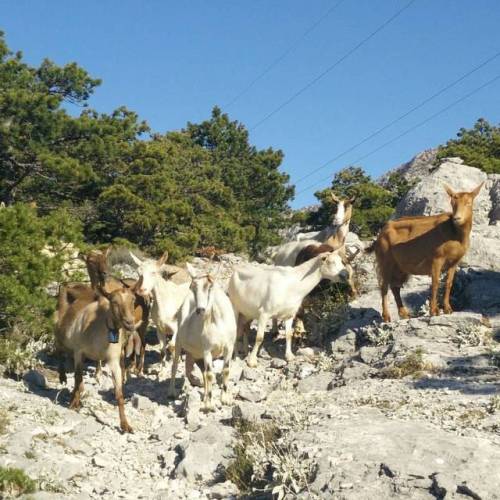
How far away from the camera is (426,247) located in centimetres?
1214

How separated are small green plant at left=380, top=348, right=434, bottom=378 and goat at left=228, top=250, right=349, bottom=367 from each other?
253 centimetres

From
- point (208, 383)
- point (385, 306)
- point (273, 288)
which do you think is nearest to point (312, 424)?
point (208, 383)

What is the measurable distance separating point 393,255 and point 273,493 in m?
6.73

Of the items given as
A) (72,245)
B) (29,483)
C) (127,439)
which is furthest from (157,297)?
(29,483)

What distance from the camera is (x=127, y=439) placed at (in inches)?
363

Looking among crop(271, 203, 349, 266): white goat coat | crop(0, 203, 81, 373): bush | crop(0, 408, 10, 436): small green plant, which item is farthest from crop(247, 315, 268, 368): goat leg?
crop(0, 408, 10, 436): small green plant

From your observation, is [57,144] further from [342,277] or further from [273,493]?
[273,493]

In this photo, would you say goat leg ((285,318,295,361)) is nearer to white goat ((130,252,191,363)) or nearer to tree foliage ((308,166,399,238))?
white goat ((130,252,191,363))

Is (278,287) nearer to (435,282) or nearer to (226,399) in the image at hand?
(435,282)

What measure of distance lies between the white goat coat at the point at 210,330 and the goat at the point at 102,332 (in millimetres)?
890

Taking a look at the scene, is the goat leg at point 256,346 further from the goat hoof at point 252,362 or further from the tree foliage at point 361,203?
the tree foliage at point 361,203

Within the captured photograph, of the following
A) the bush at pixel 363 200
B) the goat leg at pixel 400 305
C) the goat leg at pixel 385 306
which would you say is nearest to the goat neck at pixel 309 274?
the goat leg at pixel 385 306

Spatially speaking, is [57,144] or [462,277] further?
[57,144]

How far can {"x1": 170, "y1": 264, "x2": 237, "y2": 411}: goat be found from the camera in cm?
990
